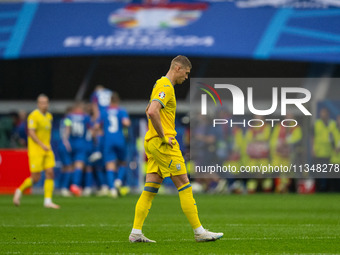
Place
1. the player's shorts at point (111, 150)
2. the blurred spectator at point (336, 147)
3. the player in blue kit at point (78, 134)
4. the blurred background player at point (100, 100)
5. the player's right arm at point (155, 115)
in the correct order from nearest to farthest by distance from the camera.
Result: the player's right arm at point (155, 115), the player's shorts at point (111, 150), the blurred background player at point (100, 100), the player in blue kit at point (78, 134), the blurred spectator at point (336, 147)

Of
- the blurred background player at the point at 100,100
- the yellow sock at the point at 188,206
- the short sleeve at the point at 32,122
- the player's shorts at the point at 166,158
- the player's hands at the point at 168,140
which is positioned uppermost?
the blurred background player at the point at 100,100

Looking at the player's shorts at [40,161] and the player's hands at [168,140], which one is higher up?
the player's hands at [168,140]

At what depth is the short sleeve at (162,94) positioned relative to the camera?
9.00 meters

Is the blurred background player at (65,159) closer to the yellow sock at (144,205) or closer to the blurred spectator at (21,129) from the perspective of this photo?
the blurred spectator at (21,129)

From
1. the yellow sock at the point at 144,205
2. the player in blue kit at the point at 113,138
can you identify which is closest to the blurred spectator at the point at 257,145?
the player in blue kit at the point at 113,138

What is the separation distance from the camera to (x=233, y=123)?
23328 mm

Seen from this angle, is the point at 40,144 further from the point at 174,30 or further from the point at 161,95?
the point at 174,30

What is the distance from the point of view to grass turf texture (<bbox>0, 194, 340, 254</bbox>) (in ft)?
29.0

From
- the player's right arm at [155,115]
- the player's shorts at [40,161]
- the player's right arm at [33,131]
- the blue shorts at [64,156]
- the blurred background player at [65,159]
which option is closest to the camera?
the player's right arm at [155,115]

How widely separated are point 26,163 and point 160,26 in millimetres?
4961

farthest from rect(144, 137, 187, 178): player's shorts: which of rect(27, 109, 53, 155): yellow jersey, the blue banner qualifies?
the blue banner

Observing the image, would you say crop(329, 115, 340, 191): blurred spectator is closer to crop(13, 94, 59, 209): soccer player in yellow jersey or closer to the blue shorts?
the blue shorts

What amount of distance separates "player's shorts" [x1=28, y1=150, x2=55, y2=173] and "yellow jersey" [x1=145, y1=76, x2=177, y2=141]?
6.74 metres

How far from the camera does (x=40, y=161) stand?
51.6 feet
